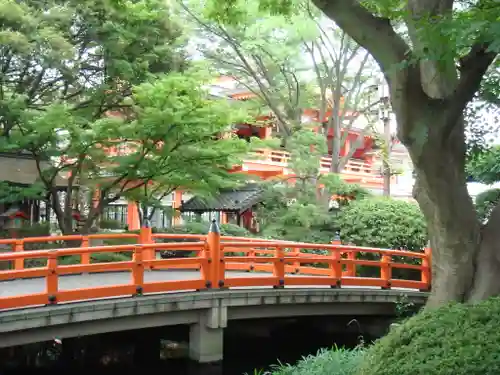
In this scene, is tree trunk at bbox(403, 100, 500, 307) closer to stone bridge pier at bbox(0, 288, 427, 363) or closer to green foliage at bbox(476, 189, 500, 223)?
stone bridge pier at bbox(0, 288, 427, 363)

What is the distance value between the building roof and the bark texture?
1225cm

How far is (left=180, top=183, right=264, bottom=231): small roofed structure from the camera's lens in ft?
65.1

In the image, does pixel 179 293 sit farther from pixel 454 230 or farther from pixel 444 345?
pixel 444 345

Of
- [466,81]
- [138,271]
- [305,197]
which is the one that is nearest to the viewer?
[466,81]

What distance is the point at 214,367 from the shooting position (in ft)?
31.3

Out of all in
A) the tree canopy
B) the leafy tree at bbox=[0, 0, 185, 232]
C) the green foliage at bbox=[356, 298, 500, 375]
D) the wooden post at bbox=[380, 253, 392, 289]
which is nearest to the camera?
the green foliage at bbox=[356, 298, 500, 375]

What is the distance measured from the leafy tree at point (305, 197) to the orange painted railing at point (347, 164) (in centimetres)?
493

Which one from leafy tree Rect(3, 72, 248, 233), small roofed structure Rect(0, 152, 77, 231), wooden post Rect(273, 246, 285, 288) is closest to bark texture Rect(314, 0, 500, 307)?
A: wooden post Rect(273, 246, 285, 288)

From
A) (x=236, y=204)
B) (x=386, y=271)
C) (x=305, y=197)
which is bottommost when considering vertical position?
(x=386, y=271)

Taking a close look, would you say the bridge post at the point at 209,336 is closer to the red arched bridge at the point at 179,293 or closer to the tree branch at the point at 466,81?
the red arched bridge at the point at 179,293

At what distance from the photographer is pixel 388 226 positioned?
1446 cm

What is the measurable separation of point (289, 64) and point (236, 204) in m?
5.10

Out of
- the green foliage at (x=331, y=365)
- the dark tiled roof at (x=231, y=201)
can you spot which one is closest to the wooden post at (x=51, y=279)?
the green foliage at (x=331, y=365)

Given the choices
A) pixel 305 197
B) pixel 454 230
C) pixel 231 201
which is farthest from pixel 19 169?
pixel 454 230
